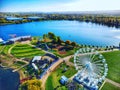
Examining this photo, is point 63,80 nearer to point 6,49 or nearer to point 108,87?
point 108,87

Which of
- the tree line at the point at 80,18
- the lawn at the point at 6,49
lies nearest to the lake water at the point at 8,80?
the lawn at the point at 6,49

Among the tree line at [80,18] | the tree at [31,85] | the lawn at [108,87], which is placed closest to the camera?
the lawn at [108,87]

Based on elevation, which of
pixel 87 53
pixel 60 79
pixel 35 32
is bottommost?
pixel 60 79

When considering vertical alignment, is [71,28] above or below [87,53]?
above

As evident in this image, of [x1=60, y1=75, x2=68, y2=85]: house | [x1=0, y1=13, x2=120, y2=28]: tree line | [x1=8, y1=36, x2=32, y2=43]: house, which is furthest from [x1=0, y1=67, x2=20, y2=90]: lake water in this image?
[x1=0, y1=13, x2=120, y2=28]: tree line

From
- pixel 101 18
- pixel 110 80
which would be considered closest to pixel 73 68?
pixel 110 80

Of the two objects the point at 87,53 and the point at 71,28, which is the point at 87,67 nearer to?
the point at 87,53

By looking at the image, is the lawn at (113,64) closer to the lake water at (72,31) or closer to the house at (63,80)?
the lake water at (72,31)

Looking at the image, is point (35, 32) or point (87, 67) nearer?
point (87, 67)
